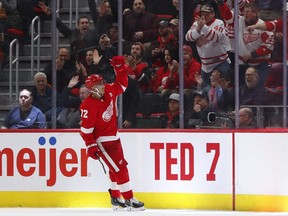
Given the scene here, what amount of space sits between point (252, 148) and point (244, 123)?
1.03 ft

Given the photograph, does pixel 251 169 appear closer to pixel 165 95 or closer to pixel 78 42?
pixel 165 95

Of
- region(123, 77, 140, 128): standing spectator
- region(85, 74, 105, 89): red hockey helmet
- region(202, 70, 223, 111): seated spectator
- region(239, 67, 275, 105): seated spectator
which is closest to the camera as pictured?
region(85, 74, 105, 89): red hockey helmet

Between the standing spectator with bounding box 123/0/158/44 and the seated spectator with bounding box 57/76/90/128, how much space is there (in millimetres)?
736

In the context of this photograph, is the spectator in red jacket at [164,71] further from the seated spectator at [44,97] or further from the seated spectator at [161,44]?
the seated spectator at [44,97]

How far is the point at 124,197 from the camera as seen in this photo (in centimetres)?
967

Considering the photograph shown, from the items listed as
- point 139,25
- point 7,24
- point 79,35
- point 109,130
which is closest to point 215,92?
point 139,25

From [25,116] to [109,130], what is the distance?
43.2 inches

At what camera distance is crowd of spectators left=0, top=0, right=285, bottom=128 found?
9.93m

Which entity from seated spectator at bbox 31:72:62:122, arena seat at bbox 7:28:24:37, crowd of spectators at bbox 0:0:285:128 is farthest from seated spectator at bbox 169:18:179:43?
arena seat at bbox 7:28:24:37

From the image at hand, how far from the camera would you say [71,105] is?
1024 cm

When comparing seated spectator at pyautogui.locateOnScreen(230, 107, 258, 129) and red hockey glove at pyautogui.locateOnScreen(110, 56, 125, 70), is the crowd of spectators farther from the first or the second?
red hockey glove at pyautogui.locateOnScreen(110, 56, 125, 70)

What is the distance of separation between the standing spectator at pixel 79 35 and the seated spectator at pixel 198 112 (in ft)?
4.13

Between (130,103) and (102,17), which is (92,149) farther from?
(102,17)

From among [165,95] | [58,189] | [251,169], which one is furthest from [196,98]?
[58,189]
